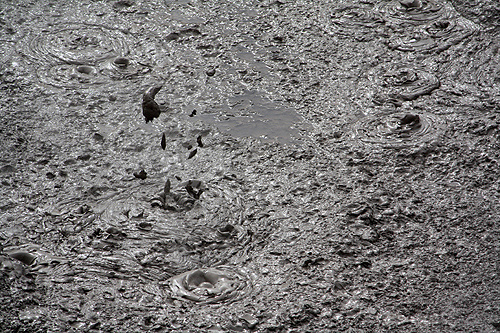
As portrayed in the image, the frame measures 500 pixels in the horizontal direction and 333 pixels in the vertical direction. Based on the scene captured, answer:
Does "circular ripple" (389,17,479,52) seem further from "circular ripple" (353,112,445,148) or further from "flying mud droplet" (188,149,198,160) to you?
"flying mud droplet" (188,149,198,160)

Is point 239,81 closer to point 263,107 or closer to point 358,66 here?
point 263,107

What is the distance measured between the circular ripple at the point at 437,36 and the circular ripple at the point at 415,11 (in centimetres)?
6

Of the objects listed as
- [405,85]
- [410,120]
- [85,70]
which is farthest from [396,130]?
[85,70]

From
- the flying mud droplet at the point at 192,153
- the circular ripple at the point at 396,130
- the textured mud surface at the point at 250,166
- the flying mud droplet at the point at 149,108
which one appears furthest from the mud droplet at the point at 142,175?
the circular ripple at the point at 396,130

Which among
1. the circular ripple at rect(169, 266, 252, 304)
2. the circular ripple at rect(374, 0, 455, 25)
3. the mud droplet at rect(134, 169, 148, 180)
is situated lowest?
the circular ripple at rect(169, 266, 252, 304)

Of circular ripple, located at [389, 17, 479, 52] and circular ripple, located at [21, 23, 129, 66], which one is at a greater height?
circular ripple, located at [389, 17, 479, 52]

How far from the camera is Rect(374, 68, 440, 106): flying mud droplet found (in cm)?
→ 246

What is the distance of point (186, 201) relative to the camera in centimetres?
204

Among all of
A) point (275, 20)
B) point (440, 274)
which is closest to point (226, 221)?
point (440, 274)

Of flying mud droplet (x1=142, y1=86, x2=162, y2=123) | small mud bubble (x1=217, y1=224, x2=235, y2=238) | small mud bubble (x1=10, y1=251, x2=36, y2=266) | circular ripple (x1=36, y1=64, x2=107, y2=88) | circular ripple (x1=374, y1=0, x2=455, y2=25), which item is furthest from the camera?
circular ripple (x1=374, y1=0, x2=455, y2=25)

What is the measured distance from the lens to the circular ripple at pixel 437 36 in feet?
9.03

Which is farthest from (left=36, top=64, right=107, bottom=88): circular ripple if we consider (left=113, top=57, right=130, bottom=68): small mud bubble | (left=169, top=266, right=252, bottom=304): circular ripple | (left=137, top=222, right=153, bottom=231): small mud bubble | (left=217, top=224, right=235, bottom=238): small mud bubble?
(left=169, top=266, right=252, bottom=304): circular ripple

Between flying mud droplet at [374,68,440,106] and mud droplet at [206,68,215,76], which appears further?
mud droplet at [206,68,215,76]

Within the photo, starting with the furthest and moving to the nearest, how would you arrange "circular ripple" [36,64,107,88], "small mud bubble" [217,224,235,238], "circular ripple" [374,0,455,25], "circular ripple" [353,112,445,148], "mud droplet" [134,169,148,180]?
"circular ripple" [374,0,455,25] < "circular ripple" [36,64,107,88] < "circular ripple" [353,112,445,148] < "mud droplet" [134,169,148,180] < "small mud bubble" [217,224,235,238]
